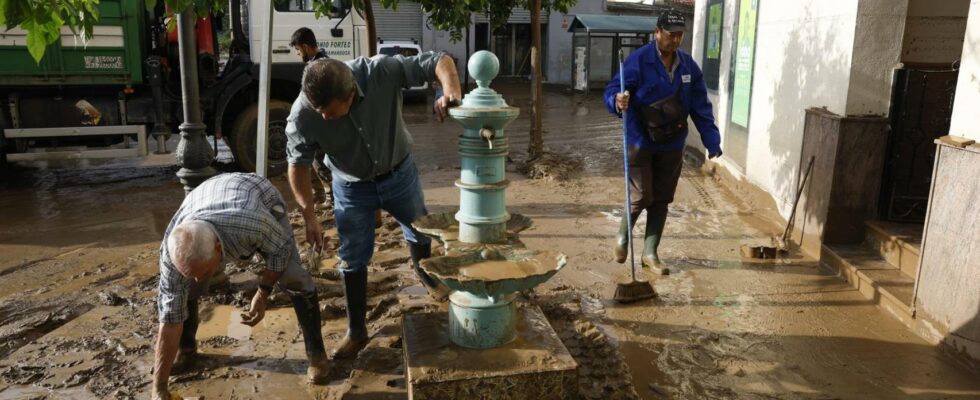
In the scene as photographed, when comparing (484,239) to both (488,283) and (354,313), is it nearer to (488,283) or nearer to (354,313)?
(488,283)

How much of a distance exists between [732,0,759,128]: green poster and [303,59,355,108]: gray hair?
5.14 m

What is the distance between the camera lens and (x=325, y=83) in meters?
3.04

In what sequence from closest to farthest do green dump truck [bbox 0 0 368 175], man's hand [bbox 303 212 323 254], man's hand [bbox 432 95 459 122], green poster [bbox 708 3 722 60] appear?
man's hand [bbox 432 95 459 122] < man's hand [bbox 303 212 323 254] < green dump truck [bbox 0 0 368 175] < green poster [bbox 708 3 722 60]

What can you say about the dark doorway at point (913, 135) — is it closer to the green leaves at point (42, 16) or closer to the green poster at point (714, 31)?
the green poster at point (714, 31)

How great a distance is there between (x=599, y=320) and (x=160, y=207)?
5.25 metres

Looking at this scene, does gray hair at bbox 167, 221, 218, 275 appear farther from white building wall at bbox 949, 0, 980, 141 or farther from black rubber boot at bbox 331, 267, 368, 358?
white building wall at bbox 949, 0, 980, 141

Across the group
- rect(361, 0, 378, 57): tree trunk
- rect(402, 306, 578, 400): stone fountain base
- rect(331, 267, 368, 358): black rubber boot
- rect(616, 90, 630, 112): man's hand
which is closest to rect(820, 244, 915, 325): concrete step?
rect(616, 90, 630, 112): man's hand

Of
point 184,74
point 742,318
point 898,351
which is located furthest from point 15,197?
point 898,351

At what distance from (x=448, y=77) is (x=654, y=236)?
2.40 metres

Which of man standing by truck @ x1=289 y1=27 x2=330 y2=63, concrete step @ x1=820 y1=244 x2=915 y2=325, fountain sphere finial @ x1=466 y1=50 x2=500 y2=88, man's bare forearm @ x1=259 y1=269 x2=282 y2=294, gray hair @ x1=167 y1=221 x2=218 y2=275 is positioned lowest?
concrete step @ x1=820 y1=244 x2=915 y2=325

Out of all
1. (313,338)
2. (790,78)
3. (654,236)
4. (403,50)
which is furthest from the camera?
(403,50)

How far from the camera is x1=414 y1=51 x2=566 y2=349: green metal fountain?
2.80 metres

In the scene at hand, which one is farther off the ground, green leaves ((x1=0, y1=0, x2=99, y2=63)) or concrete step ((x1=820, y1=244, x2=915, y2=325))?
green leaves ((x1=0, y1=0, x2=99, y2=63))

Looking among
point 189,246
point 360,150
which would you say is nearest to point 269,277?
point 189,246
